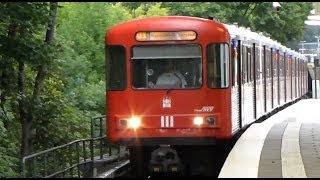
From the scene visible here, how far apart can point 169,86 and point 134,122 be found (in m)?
0.92

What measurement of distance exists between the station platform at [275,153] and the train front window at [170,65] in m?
1.57

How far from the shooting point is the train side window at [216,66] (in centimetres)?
1323

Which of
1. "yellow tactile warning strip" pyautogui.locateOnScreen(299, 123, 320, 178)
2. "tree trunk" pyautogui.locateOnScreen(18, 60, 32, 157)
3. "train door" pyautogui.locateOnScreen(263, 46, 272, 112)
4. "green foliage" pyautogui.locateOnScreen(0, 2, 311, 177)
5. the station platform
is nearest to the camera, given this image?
the station platform

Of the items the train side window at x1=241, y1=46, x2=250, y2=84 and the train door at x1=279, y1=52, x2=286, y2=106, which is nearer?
the train side window at x1=241, y1=46, x2=250, y2=84

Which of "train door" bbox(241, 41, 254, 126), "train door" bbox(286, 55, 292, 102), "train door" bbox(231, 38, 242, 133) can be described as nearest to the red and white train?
"train door" bbox(231, 38, 242, 133)

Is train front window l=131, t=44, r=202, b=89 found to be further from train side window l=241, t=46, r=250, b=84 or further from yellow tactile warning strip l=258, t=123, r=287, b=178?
train side window l=241, t=46, r=250, b=84

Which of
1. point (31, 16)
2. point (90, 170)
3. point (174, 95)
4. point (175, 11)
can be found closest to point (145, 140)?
point (174, 95)

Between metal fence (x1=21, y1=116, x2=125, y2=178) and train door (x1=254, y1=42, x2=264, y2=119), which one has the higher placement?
train door (x1=254, y1=42, x2=264, y2=119)

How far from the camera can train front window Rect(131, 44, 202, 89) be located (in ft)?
43.4

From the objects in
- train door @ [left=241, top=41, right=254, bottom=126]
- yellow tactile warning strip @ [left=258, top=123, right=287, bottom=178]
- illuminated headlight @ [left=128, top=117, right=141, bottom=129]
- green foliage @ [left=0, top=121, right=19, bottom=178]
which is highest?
train door @ [left=241, top=41, right=254, bottom=126]

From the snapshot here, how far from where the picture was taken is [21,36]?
17.0m

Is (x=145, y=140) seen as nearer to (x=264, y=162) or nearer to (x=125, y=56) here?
(x=125, y=56)

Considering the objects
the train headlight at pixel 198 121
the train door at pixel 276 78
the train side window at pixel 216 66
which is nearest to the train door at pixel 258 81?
the train door at pixel 276 78

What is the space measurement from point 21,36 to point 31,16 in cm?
80
